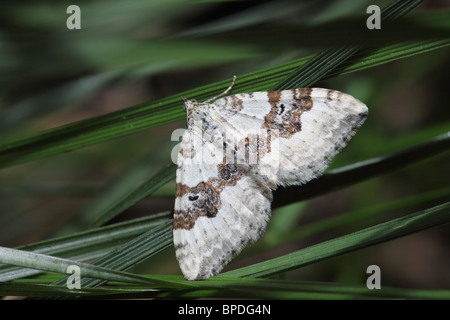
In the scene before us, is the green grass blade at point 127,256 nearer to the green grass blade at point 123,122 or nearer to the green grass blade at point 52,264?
the green grass blade at point 52,264

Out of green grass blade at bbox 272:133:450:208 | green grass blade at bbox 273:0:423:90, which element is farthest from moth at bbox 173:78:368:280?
green grass blade at bbox 273:0:423:90

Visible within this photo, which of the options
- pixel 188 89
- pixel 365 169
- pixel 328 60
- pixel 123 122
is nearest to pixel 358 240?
pixel 365 169

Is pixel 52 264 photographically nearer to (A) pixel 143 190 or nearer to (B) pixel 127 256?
(B) pixel 127 256

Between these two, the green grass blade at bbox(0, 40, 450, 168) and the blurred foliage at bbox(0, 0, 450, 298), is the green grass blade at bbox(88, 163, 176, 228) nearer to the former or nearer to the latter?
the blurred foliage at bbox(0, 0, 450, 298)

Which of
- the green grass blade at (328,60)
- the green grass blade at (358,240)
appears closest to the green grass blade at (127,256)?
the green grass blade at (358,240)
